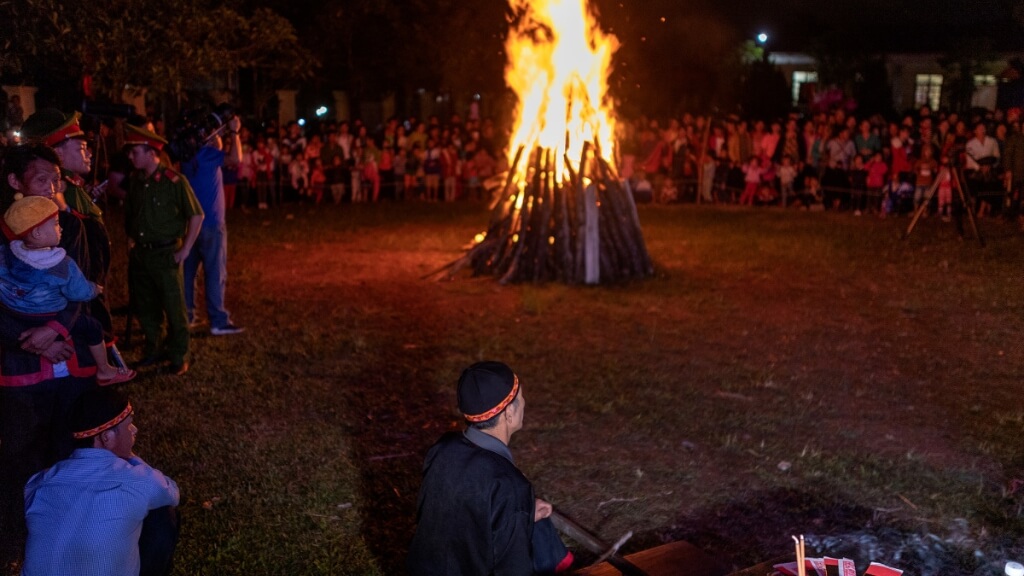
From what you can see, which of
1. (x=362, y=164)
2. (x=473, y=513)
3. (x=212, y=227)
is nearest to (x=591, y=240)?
(x=212, y=227)

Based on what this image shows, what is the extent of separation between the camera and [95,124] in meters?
8.34

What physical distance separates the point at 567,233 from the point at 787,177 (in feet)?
31.6

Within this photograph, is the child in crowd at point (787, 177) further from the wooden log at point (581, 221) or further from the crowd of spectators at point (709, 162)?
the wooden log at point (581, 221)

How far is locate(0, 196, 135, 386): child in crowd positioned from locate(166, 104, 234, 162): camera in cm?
413

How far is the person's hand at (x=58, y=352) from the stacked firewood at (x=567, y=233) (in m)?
7.23

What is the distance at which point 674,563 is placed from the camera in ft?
12.8

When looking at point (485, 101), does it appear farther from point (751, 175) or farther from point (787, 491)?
point (787, 491)

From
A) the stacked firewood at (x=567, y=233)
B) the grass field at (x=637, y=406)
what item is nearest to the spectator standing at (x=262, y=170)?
the grass field at (x=637, y=406)

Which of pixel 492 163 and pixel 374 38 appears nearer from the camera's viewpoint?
pixel 492 163

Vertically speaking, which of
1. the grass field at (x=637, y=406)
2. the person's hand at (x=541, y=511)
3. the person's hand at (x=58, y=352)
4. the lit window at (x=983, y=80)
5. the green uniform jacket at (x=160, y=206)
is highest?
the lit window at (x=983, y=80)

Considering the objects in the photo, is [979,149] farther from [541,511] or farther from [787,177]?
[541,511]

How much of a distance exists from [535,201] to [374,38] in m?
16.0

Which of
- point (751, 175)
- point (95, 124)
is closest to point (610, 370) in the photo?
Result: point (95, 124)

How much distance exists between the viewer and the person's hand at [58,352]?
14.3 ft
